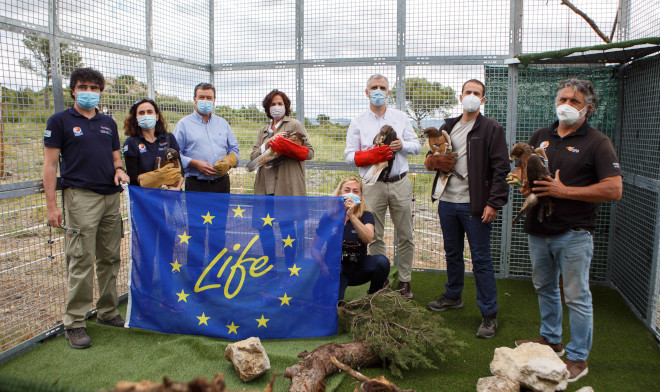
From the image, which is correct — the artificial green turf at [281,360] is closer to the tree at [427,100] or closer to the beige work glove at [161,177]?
the beige work glove at [161,177]

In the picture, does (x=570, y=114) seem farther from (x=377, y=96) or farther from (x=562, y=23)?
(x=562, y=23)

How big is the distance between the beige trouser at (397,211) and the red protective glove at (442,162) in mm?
554

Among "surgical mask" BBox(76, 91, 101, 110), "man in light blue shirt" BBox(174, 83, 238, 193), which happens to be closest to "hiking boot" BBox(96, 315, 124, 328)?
"man in light blue shirt" BBox(174, 83, 238, 193)

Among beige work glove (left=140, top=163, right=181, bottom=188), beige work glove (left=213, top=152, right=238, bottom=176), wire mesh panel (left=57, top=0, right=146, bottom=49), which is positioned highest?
wire mesh panel (left=57, top=0, right=146, bottom=49)

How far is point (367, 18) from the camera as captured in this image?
5.61 m

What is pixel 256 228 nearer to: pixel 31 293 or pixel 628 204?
pixel 31 293

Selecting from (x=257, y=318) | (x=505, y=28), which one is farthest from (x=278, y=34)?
(x=257, y=318)

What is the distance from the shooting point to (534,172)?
3119 mm

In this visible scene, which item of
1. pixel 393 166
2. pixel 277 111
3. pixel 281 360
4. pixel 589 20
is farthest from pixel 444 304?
pixel 589 20

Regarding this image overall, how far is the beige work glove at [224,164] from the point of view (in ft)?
14.8

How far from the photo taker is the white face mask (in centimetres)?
309

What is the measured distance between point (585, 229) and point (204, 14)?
16.8ft

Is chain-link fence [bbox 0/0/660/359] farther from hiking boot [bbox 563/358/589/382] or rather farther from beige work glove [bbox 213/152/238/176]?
hiking boot [bbox 563/358/589/382]

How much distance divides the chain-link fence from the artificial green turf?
318 mm
